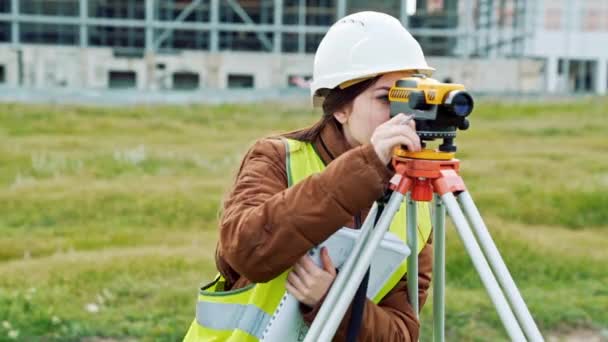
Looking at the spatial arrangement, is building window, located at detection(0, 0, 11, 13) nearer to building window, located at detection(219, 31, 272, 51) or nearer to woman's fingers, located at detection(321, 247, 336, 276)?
building window, located at detection(219, 31, 272, 51)

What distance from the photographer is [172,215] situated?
23.1 ft

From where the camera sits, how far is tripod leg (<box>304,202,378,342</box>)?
202 cm

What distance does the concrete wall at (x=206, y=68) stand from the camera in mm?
19156

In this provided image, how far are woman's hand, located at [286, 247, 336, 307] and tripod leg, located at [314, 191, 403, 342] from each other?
0.36ft

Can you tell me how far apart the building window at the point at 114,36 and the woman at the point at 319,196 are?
64.5ft

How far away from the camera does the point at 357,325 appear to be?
2.12m

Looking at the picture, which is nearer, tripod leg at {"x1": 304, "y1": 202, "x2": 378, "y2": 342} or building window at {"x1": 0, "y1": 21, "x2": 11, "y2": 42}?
tripod leg at {"x1": 304, "y1": 202, "x2": 378, "y2": 342}

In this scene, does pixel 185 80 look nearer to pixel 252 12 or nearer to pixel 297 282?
pixel 252 12

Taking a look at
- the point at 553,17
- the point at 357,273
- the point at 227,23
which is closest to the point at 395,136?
the point at 357,273

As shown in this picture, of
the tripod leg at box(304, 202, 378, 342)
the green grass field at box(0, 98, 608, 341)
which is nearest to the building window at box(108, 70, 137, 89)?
the green grass field at box(0, 98, 608, 341)

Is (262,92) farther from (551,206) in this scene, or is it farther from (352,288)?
(352,288)

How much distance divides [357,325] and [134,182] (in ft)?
19.7

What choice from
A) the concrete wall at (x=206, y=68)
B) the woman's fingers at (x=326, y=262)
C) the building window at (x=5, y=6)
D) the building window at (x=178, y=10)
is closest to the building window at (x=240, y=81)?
the concrete wall at (x=206, y=68)

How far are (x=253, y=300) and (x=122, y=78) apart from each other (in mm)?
18965
